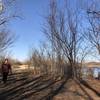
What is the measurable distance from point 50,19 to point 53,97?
12369mm

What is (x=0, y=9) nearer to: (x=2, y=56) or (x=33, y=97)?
(x=33, y=97)

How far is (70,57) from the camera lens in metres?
23.8

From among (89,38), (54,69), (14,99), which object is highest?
(89,38)

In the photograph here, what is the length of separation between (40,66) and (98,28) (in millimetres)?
13898

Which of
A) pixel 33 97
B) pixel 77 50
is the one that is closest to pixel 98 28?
pixel 77 50

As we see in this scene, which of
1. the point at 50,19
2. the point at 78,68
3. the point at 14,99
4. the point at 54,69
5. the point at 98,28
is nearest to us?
the point at 14,99

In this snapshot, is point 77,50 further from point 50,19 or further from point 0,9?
point 0,9

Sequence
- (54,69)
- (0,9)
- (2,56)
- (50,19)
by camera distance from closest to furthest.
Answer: (0,9), (50,19), (54,69), (2,56)

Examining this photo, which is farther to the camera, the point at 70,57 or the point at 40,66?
the point at 40,66

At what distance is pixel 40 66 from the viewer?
33.0 m

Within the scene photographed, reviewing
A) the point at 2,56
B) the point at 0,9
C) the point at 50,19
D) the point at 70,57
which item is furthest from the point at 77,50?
the point at 2,56

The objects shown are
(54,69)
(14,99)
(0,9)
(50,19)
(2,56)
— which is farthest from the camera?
(2,56)

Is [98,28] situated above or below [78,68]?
above

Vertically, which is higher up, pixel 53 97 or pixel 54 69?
pixel 54 69
